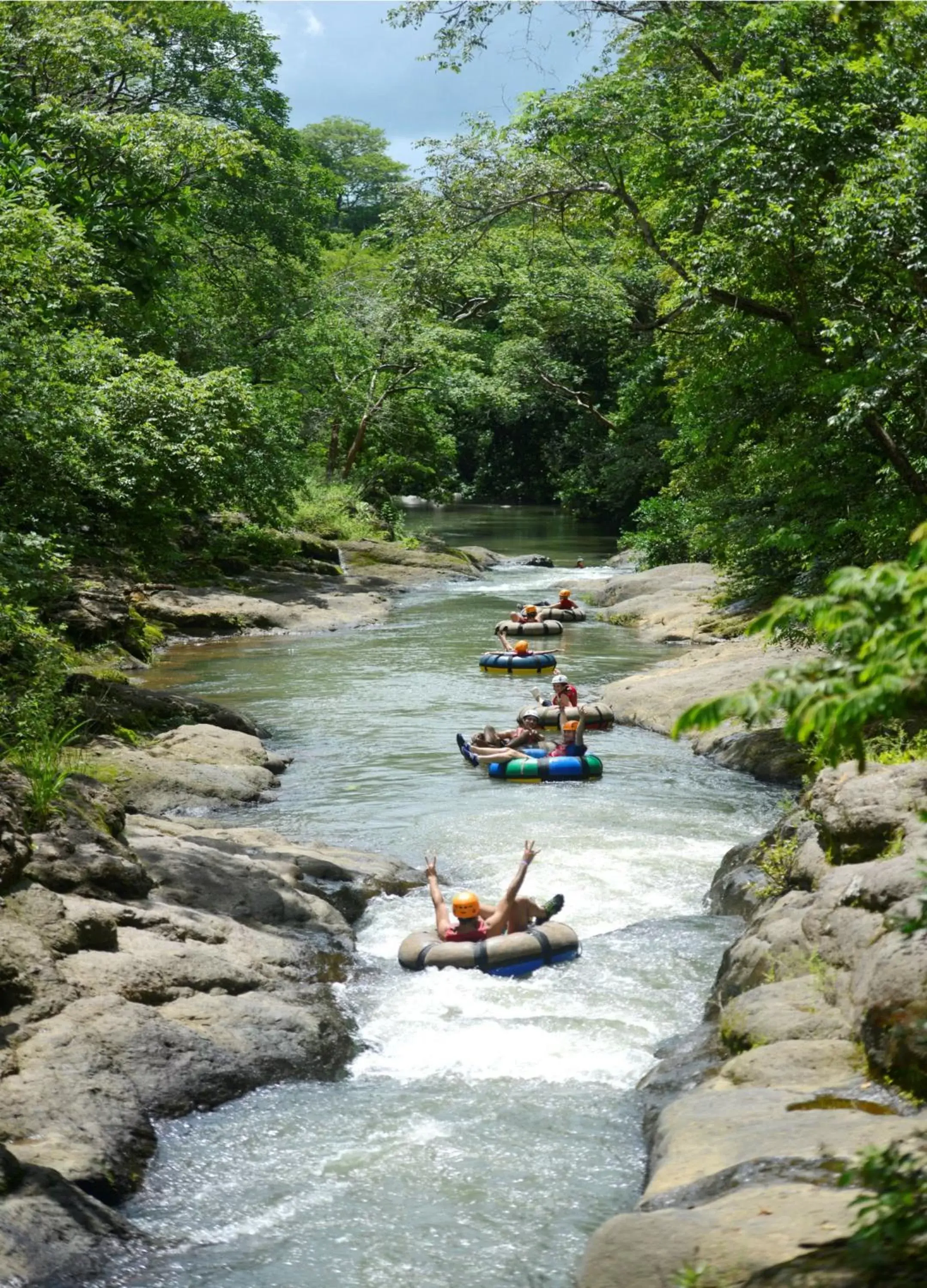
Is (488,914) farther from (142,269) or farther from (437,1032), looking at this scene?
(142,269)

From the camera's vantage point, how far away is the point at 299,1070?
7664 mm

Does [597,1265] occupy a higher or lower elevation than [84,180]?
lower

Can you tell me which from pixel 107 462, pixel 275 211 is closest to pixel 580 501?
pixel 275 211

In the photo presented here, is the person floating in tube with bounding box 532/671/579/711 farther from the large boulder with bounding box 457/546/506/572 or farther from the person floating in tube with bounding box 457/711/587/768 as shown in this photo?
the large boulder with bounding box 457/546/506/572

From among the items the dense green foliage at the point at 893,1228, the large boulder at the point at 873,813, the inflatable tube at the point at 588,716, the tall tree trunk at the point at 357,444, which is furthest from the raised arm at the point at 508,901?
the tall tree trunk at the point at 357,444

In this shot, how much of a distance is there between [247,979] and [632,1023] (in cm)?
248

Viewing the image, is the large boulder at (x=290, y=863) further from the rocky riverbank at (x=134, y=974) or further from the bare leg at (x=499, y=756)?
the bare leg at (x=499, y=756)

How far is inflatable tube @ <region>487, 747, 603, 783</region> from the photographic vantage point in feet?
48.0

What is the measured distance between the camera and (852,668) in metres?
3.28

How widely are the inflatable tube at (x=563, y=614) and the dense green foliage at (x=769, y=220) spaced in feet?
16.7

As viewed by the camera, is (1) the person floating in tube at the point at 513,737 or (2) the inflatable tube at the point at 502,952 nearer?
(2) the inflatable tube at the point at 502,952

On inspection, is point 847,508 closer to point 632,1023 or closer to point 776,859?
point 776,859

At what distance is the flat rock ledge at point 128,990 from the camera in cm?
605

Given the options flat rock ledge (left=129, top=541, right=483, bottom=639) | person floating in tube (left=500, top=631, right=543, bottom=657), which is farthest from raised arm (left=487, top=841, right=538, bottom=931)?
flat rock ledge (left=129, top=541, right=483, bottom=639)
